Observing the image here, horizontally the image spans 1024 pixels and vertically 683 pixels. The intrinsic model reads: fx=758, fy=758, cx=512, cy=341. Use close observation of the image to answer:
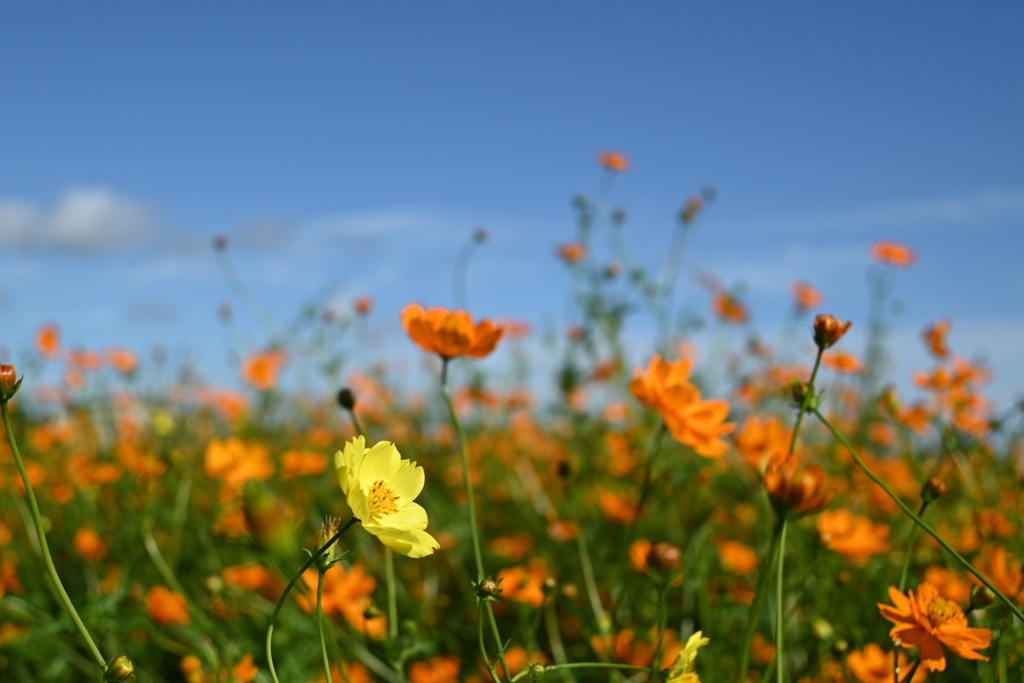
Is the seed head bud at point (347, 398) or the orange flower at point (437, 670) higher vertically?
the seed head bud at point (347, 398)

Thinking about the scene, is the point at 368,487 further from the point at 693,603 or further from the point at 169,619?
the point at 693,603

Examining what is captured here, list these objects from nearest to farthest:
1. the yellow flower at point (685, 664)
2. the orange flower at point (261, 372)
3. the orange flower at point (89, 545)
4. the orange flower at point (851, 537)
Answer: the yellow flower at point (685, 664) → the orange flower at point (851, 537) → the orange flower at point (89, 545) → the orange flower at point (261, 372)

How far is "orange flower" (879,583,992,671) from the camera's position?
90 centimetres

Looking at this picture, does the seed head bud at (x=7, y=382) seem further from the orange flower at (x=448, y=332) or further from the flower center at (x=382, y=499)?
the orange flower at (x=448, y=332)

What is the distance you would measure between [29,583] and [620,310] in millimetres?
2144

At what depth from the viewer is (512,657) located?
1788 millimetres

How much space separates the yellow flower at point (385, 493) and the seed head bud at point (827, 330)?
59 cm

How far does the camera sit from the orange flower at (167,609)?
1.75 metres

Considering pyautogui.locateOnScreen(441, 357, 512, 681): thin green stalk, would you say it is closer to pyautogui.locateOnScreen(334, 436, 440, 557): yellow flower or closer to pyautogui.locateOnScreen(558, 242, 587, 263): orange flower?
pyautogui.locateOnScreen(334, 436, 440, 557): yellow flower

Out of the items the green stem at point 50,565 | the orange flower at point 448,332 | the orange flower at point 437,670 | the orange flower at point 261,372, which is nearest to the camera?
the green stem at point 50,565

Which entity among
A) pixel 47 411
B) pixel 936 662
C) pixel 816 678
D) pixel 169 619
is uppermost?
pixel 936 662

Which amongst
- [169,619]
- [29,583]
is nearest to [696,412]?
[169,619]

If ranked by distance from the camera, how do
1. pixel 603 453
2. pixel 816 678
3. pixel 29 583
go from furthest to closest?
pixel 603 453 → pixel 29 583 → pixel 816 678

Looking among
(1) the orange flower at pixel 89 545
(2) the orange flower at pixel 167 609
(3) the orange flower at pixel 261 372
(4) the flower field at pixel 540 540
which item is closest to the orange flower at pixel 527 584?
(4) the flower field at pixel 540 540
